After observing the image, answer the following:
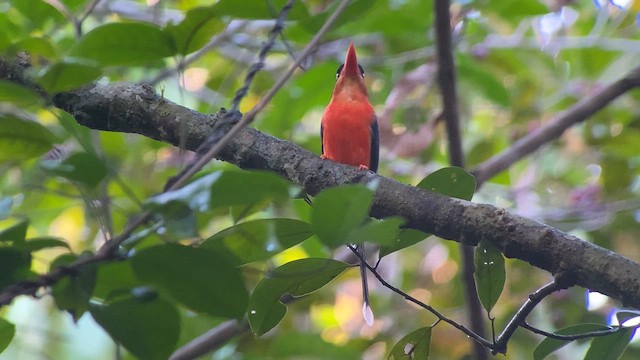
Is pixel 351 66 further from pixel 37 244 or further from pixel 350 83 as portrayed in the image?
pixel 37 244

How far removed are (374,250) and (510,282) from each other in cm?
103

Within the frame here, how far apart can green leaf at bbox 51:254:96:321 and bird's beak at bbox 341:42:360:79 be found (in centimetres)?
233

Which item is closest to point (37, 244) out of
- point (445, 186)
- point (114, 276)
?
point (114, 276)

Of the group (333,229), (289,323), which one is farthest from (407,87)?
(333,229)

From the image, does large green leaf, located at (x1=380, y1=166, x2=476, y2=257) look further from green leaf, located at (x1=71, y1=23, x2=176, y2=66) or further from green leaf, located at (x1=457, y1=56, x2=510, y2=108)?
green leaf, located at (x1=457, y1=56, x2=510, y2=108)

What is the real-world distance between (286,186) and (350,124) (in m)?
2.49

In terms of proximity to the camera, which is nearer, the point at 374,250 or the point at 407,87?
the point at 374,250

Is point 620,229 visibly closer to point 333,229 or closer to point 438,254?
point 438,254

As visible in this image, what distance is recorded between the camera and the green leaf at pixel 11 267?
1208mm

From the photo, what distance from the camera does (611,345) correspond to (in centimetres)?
161

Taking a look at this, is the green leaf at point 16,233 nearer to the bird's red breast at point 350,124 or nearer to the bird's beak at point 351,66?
the bird's red breast at point 350,124

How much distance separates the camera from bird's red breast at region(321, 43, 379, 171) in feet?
11.4

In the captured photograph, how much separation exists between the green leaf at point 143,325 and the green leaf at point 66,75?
0.38 m

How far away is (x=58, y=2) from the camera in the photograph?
2.24 m
